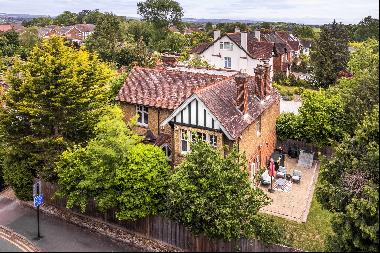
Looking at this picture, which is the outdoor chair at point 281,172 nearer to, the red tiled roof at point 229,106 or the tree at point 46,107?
the red tiled roof at point 229,106

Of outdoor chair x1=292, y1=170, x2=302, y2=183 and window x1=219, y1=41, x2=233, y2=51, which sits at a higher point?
window x1=219, y1=41, x2=233, y2=51

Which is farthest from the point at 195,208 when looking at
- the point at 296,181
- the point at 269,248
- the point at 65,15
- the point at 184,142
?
the point at 65,15

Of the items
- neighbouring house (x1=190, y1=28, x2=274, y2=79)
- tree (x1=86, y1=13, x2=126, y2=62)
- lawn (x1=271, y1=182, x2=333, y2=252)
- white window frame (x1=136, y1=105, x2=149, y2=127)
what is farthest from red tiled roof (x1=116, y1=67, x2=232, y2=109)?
tree (x1=86, y1=13, x2=126, y2=62)

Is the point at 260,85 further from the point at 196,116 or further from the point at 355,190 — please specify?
the point at 355,190

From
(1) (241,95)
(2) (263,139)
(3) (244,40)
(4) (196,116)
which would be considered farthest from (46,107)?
(3) (244,40)

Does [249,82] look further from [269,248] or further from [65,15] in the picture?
[65,15]

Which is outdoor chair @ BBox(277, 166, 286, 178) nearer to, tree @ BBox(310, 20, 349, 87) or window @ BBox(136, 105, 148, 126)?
window @ BBox(136, 105, 148, 126)
